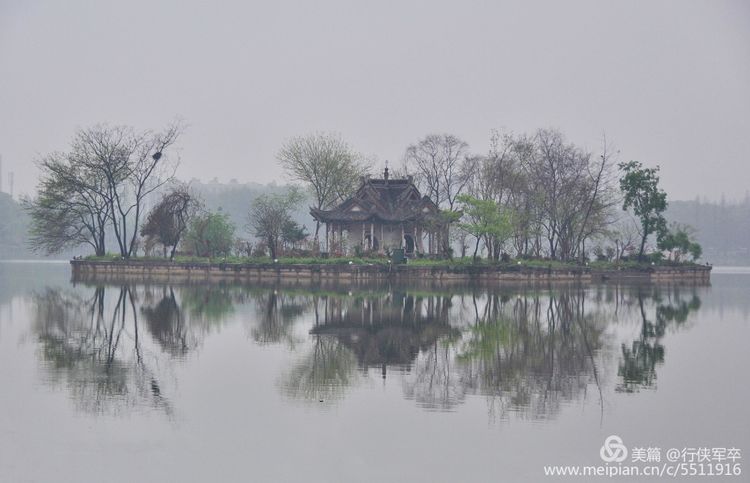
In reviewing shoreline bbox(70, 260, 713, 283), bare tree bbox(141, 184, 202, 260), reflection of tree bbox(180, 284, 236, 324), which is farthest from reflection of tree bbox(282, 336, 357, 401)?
bare tree bbox(141, 184, 202, 260)

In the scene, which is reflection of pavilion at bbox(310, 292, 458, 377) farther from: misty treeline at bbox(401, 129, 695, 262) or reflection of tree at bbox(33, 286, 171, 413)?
misty treeline at bbox(401, 129, 695, 262)

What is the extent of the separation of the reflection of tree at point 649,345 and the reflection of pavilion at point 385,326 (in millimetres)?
5268

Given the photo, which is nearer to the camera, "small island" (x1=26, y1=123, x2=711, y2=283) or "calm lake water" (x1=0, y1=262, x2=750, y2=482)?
"calm lake water" (x1=0, y1=262, x2=750, y2=482)

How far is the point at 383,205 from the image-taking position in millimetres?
82812

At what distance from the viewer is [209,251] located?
80000mm

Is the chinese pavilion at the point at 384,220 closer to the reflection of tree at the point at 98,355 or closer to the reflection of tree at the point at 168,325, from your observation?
the reflection of tree at the point at 168,325

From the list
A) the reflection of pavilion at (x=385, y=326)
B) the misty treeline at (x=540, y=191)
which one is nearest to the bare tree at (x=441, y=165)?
the misty treeline at (x=540, y=191)

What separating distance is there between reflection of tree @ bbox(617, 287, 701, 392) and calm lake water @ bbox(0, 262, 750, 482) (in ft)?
0.51

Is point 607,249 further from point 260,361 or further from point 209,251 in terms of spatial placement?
point 260,361

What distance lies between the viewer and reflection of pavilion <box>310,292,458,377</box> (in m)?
25.3

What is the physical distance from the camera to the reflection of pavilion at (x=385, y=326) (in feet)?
83.0

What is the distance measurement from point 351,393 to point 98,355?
821 cm

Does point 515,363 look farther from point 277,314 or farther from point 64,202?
point 64,202

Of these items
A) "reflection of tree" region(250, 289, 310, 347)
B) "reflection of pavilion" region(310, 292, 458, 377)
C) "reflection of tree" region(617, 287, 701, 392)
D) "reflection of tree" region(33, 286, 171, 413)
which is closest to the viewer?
"reflection of tree" region(33, 286, 171, 413)
